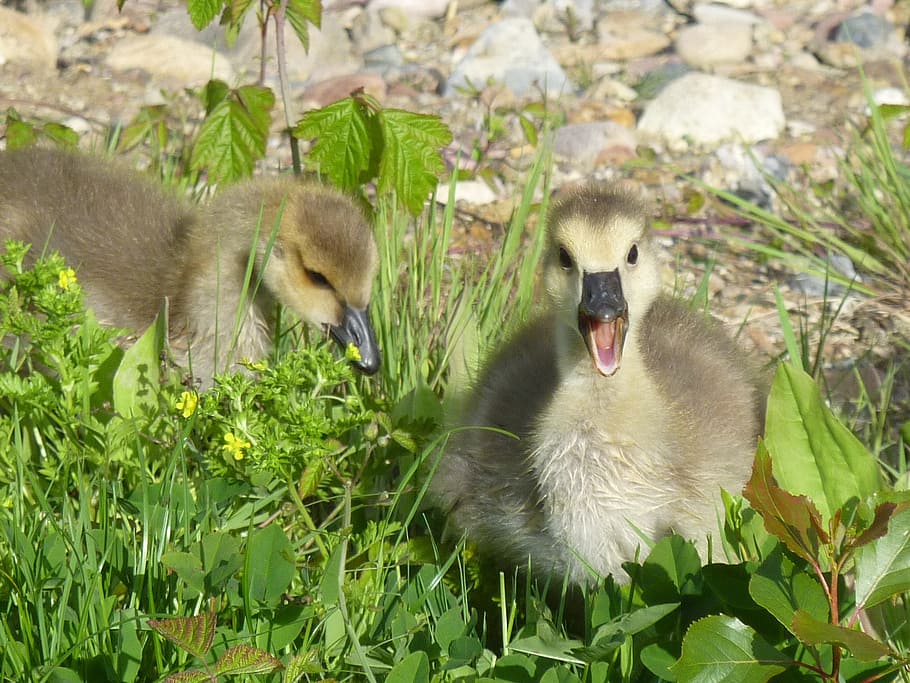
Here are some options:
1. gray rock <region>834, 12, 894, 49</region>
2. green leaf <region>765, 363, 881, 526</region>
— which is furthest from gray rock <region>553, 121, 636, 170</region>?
green leaf <region>765, 363, 881, 526</region>

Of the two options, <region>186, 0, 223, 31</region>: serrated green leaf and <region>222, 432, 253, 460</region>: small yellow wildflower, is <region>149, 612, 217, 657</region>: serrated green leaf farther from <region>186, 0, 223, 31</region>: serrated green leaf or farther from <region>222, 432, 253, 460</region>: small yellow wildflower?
<region>186, 0, 223, 31</region>: serrated green leaf

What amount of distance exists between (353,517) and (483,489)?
1.06ft

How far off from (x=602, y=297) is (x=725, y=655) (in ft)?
2.32

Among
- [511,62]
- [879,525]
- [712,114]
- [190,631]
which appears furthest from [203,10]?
[511,62]

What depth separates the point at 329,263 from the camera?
306 centimetres

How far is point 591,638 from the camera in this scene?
83.5 inches

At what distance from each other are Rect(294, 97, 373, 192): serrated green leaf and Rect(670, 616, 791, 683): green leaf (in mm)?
1614

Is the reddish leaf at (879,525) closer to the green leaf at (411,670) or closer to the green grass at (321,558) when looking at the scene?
the green grass at (321,558)

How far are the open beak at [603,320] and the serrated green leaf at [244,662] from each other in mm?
824

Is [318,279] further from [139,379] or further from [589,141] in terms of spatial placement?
[589,141]

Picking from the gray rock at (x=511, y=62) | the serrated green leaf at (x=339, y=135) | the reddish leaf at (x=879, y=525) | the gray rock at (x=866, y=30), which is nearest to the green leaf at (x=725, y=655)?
the reddish leaf at (x=879, y=525)

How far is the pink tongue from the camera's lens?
2314 millimetres

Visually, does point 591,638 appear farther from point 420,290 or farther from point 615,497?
point 420,290

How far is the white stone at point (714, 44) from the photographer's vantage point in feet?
20.2
